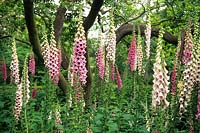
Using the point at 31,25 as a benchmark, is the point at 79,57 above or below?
below

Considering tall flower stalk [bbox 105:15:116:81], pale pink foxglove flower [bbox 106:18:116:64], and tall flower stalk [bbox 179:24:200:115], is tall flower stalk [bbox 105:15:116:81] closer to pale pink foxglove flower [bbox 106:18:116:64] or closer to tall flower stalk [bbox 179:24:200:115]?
pale pink foxglove flower [bbox 106:18:116:64]

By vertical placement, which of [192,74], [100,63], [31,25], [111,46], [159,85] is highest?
[31,25]

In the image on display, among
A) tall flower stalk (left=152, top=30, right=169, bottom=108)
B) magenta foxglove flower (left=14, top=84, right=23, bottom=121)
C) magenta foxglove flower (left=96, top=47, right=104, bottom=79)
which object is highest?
magenta foxglove flower (left=96, top=47, right=104, bottom=79)

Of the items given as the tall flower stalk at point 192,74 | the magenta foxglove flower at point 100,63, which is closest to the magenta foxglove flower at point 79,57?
the tall flower stalk at point 192,74

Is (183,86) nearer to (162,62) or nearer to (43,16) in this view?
(162,62)

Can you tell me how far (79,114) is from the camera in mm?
5609

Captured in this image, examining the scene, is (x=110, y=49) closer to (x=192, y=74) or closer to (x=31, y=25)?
(x=192, y=74)

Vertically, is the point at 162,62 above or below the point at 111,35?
below

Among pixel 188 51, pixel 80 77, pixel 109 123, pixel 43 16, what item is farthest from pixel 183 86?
pixel 43 16

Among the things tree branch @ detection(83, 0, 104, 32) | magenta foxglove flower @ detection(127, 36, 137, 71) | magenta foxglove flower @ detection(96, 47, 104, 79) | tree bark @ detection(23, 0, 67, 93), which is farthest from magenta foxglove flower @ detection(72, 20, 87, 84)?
tree branch @ detection(83, 0, 104, 32)

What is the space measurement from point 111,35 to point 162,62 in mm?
2664

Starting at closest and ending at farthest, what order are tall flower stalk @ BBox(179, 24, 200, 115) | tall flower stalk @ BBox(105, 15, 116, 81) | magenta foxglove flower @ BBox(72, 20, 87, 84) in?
tall flower stalk @ BBox(179, 24, 200, 115) < magenta foxglove flower @ BBox(72, 20, 87, 84) < tall flower stalk @ BBox(105, 15, 116, 81)

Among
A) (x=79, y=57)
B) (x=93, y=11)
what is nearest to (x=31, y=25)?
(x=93, y=11)

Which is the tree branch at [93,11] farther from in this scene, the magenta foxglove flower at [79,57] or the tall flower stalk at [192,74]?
the tall flower stalk at [192,74]
